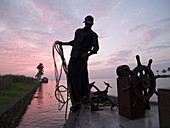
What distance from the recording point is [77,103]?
8.70 ft

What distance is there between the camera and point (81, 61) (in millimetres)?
2914

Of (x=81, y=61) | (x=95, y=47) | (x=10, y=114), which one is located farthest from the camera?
(x=10, y=114)

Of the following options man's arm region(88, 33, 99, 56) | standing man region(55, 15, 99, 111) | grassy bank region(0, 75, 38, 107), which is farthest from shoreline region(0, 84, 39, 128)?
man's arm region(88, 33, 99, 56)

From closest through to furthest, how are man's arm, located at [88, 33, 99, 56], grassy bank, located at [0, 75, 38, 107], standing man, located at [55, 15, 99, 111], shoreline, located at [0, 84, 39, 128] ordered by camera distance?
1. man's arm, located at [88, 33, 99, 56]
2. standing man, located at [55, 15, 99, 111]
3. shoreline, located at [0, 84, 39, 128]
4. grassy bank, located at [0, 75, 38, 107]

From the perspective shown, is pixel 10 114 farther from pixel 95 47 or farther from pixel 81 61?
pixel 95 47

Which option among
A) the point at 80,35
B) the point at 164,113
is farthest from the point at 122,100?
the point at 80,35

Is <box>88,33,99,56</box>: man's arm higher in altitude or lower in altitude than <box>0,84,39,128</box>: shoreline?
higher

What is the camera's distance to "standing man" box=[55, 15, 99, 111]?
282 centimetres

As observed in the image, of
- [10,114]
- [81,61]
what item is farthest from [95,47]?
[10,114]

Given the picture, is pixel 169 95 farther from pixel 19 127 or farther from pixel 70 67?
pixel 19 127

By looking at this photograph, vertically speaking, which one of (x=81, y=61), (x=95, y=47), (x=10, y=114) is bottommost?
(x=10, y=114)

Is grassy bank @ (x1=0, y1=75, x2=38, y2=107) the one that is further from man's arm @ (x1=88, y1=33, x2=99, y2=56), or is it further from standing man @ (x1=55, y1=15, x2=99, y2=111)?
man's arm @ (x1=88, y1=33, x2=99, y2=56)

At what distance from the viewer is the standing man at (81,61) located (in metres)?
2.82

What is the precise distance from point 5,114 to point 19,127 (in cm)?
111
